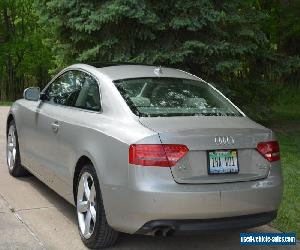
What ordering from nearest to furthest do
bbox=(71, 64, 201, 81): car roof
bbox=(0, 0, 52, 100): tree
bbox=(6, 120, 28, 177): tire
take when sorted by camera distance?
1. bbox=(71, 64, 201, 81): car roof
2. bbox=(6, 120, 28, 177): tire
3. bbox=(0, 0, 52, 100): tree

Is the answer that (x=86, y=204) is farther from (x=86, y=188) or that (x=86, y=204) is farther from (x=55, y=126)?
(x=55, y=126)

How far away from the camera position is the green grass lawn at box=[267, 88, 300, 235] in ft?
17.9

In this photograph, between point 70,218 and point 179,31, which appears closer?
point 70,218

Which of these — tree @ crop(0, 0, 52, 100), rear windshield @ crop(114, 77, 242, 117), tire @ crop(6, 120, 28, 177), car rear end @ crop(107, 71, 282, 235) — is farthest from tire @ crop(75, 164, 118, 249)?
tree @ crop(0, 0, 52, 100)

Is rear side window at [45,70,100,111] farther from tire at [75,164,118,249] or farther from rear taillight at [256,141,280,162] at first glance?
rear taillight at [256,141,280,162]

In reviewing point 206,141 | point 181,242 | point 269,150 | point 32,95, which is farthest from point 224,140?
point 32,95

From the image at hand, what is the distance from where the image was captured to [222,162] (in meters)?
4.16

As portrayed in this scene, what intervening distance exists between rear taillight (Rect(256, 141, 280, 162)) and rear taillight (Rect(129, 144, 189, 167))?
2.31ft

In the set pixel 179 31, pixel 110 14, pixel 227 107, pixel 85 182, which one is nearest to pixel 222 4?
pixel 179 31

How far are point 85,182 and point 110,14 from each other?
21.0 ft

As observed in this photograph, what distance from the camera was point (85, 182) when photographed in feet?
15.5

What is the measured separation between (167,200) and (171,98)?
3.99 ft

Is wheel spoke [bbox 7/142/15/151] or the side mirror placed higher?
the side mirror

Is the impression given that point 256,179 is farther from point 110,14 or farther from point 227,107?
point 110,14
